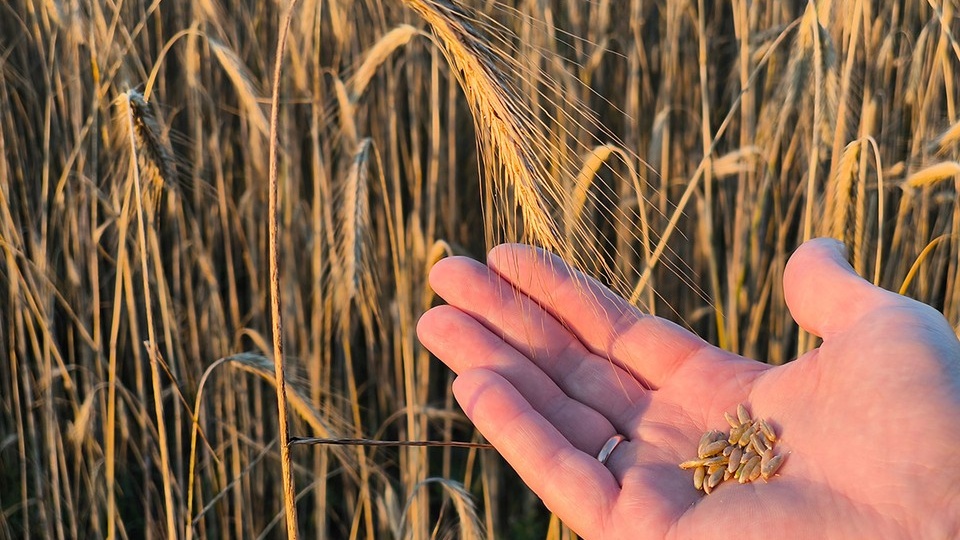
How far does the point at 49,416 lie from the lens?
6.41 ft

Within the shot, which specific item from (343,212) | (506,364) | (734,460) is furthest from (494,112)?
(343,212)

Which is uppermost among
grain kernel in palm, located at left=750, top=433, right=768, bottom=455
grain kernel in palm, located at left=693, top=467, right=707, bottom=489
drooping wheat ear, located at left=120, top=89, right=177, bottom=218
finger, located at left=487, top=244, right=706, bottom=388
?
drooping wheat ear, located at left=120, top=89, right=177, bottom=218

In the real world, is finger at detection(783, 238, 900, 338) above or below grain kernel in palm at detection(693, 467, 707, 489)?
above

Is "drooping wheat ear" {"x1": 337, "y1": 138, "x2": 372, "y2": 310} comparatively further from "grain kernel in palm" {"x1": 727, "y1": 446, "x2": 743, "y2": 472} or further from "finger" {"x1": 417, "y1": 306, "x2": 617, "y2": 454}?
"grain kernel in palm" {"x1": 727, "y1": 446, "x2": 743, "y2": 472}

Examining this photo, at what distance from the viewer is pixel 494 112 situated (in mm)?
1175

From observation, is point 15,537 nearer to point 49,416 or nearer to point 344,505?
point 49,416

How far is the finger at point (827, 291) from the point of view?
1.47 m

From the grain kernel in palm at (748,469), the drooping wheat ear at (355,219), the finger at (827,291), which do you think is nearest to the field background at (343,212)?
the drooping wheat ear at (355,219)

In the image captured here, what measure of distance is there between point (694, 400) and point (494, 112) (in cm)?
72

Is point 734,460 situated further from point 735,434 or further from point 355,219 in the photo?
point 355,219

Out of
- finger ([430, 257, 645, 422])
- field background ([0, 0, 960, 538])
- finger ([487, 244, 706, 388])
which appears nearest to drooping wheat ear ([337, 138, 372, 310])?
field background ([0, 0, 960, 538])

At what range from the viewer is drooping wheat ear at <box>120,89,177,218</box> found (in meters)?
1.42

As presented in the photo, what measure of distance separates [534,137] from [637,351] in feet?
2.06

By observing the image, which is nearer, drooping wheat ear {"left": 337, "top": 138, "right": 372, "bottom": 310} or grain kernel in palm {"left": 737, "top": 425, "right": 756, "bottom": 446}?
grain kernel in palm {"left": 737, "top": 425, "right": 756, "bottom": 446}
